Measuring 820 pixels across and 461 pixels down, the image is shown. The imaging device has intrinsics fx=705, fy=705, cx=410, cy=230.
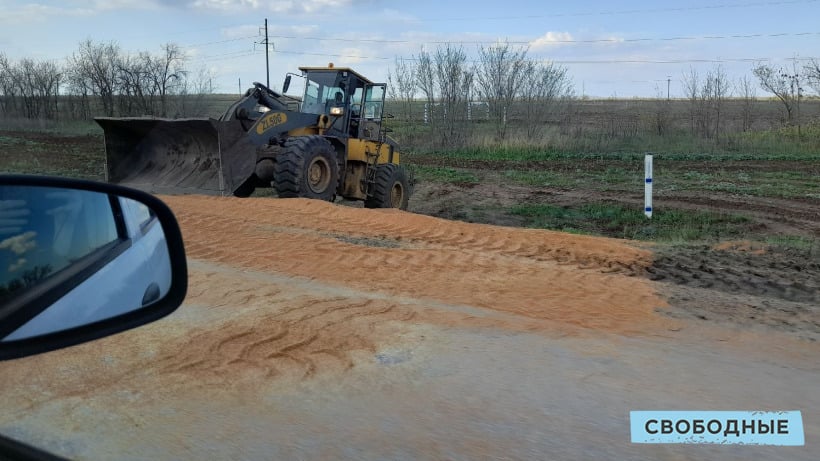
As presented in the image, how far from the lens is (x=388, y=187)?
49.1ft

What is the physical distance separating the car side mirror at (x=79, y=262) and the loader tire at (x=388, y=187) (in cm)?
1175

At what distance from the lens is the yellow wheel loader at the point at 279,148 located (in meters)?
12.9

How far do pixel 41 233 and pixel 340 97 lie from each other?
1268 cm

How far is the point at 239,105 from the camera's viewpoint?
1341cm

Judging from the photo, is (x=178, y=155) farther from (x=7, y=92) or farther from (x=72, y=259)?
(x=7, y=92)

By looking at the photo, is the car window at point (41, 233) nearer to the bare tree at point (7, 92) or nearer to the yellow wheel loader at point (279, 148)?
the yellow wheel loader at point (279, 148)

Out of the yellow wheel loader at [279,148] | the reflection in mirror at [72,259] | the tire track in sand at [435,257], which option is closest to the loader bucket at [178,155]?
the yellow wheel loader at [279,148]

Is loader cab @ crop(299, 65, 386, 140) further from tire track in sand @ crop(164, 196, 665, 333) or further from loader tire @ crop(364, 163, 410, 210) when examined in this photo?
tire track in sand @ crop(164, 196, 665, 333)

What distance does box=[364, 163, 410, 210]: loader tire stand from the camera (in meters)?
15.0

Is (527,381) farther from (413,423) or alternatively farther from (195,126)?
(195,126)

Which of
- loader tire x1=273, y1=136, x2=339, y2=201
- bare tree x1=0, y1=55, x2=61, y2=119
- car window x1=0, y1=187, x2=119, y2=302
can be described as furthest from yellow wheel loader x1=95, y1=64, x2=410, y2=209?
bare tree x1=0, y1=55, x2=61, y2=119

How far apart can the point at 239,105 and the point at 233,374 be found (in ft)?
31.1

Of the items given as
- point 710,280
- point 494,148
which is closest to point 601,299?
point 710,280

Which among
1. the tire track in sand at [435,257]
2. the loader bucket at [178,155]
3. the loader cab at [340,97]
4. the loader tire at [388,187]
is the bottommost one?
the tire track in sand at [435,257]
